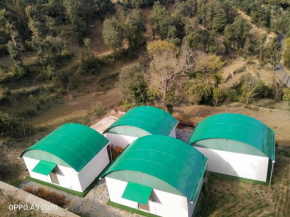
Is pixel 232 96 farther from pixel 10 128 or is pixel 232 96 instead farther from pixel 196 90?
pixel 10 128

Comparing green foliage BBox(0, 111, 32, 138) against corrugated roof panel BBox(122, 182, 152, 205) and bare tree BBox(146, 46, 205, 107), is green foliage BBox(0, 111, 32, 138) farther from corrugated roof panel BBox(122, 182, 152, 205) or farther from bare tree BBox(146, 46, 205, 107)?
corrugated roof panel BBox(122, 182, 152, 205)

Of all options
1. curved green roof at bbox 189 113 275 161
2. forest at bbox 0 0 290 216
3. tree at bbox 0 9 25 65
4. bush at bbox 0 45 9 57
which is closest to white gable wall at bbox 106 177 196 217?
forest at bbox 0 0 290 216

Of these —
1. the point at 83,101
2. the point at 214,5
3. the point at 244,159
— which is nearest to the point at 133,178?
the point at 244,159

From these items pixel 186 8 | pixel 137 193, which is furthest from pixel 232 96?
pixel 186 8

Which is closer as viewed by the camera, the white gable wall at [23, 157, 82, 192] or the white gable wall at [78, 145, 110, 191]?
the white gable wall at [23, 157, 82, 192]

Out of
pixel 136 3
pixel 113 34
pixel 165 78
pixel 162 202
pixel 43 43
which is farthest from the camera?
pixel 136 3

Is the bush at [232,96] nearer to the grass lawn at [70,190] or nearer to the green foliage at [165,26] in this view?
the green foliage at [165,26]
